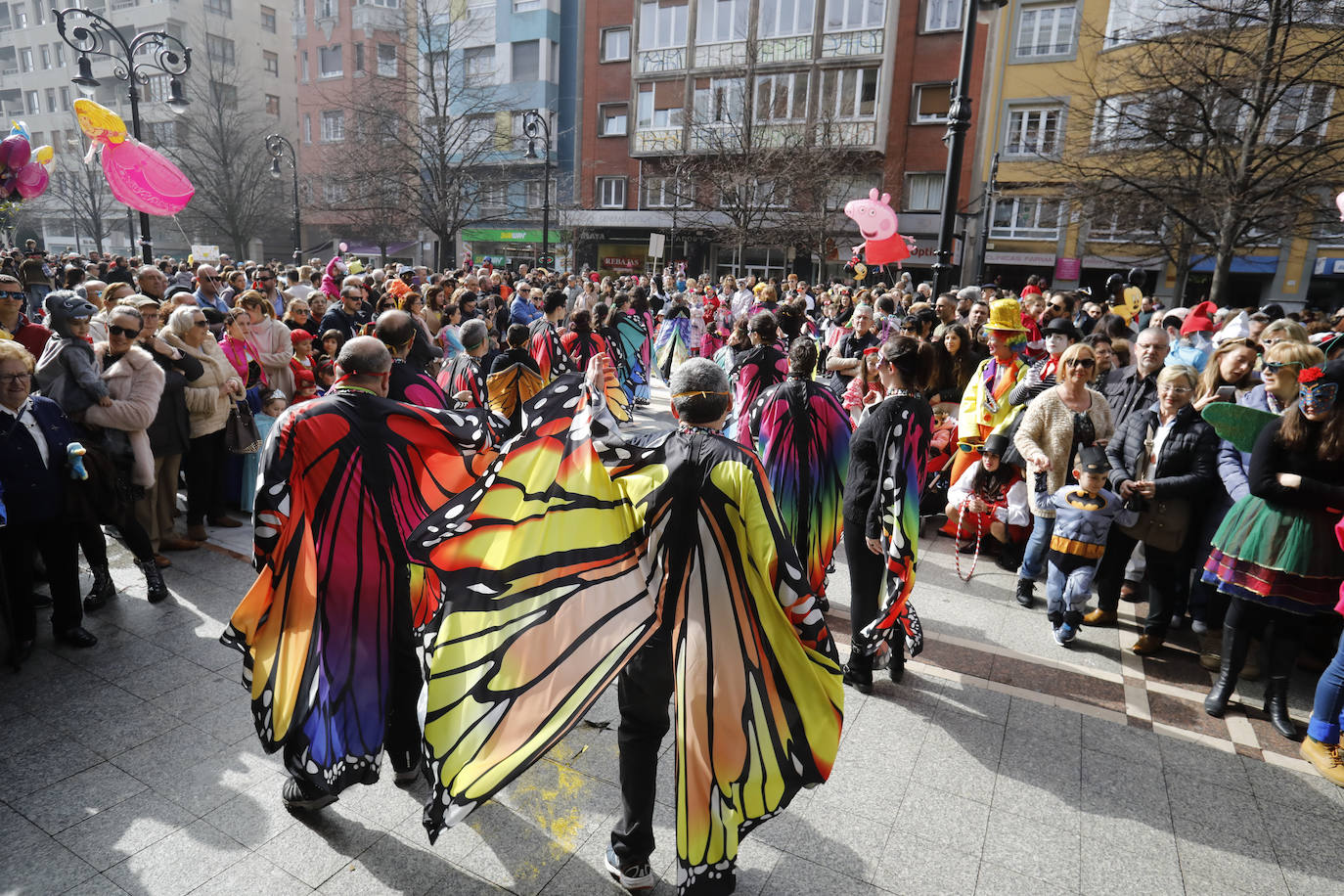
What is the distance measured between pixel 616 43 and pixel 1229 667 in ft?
122

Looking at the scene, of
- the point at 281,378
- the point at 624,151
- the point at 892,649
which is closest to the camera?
the point at 892,649

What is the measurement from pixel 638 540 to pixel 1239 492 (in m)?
3.90

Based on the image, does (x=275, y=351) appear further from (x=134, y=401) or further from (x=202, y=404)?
(x=134, y=401)

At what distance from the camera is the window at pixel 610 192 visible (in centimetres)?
3588

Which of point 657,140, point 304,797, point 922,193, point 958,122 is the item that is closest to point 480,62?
point 657,140

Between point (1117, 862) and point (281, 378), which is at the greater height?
point (281, 378)

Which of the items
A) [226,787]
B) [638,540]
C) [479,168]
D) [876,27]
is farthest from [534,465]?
[479,168]

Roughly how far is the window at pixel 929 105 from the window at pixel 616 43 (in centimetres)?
1356

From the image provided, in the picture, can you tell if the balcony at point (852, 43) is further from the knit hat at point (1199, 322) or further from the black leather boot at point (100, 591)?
the black leather boot at point (100, 591)

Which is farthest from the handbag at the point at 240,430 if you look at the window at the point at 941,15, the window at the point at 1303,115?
the window at the point at 941,15

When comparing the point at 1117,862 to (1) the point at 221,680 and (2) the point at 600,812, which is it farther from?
(1) the point at 221,680

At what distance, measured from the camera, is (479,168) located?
3409 cm

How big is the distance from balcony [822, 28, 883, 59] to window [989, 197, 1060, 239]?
25.3 feet

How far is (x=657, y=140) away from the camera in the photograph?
3356 centimetres
